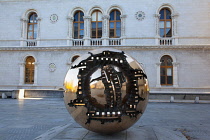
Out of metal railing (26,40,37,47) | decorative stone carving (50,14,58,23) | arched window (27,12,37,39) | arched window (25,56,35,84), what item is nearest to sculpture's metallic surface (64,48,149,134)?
decorative stone carving (50,14,58,23)

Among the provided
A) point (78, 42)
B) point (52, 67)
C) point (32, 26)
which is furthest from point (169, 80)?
point (32, 26)

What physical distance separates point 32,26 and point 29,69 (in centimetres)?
505

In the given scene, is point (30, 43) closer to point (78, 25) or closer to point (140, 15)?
point (78, 25)

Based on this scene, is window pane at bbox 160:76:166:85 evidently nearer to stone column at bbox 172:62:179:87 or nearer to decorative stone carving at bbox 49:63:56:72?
stone column at bbox 172:62:179:87

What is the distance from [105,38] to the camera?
2123 centimetres

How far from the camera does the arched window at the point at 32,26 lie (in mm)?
22922

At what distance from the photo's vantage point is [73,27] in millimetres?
22297

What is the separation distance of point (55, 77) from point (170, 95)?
11941 millimetres

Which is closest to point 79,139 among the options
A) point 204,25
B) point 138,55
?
point 138,55

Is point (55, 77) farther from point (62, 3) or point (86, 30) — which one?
point (62, 3)

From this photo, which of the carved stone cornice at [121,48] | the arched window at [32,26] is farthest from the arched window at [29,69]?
the arched window at [32,26]

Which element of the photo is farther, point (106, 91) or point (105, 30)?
point (105, 30)

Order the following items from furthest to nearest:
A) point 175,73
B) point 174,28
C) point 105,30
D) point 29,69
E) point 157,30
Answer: point 29,69
point 105,30
point 157,30
point 174,28
point 175,73

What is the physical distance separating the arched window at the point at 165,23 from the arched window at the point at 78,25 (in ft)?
28.4
